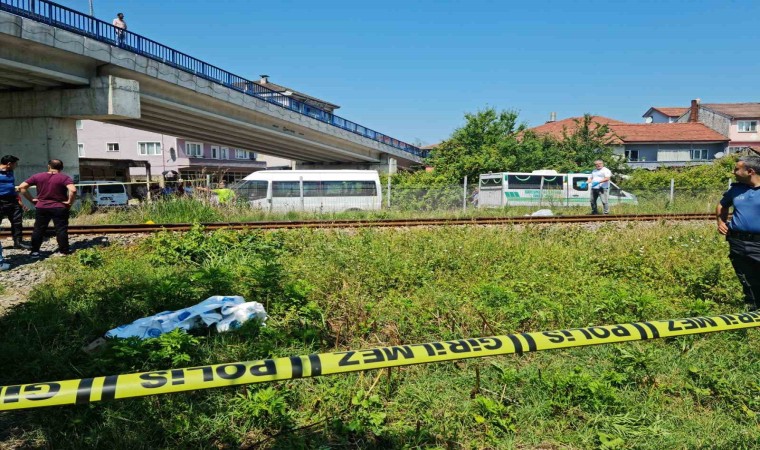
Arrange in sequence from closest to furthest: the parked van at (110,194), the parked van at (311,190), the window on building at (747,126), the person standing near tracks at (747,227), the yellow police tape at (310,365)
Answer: the yellow police tape at (310,365)
the person standing near tracks at (747,227)
the parked van at (311,190)
the parked van at (110,194)
the window on building at (747,126)

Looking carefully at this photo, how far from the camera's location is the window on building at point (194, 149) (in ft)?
186

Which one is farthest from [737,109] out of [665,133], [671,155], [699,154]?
[671,155]

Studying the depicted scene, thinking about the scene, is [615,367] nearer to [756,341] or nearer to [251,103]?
[756,341]

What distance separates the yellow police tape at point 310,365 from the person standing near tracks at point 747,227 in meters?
2.66

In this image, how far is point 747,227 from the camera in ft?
16.0

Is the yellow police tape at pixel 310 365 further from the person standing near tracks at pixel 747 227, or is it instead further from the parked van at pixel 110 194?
the parked van at pixel 110 194

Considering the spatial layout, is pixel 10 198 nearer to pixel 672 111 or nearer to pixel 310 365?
pixel 310 365

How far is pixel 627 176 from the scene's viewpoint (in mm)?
32562

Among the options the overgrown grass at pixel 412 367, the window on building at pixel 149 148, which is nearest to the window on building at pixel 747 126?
the overgrown grass at pixel 412 367

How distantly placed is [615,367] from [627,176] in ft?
106

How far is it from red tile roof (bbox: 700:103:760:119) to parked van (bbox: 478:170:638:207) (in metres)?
54.3

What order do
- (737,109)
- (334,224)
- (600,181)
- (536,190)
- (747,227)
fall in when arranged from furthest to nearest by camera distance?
(737,109)
(536,190)
(600,181)
(334,224)
(747,227)

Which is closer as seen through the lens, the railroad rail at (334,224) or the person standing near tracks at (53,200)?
the person standing near tracks at (53,200)

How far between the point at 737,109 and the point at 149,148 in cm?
7453
